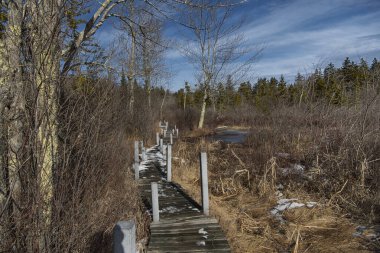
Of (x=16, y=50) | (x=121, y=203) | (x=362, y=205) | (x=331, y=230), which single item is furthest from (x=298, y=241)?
(x=16, y=50)

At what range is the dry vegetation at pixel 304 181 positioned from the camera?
5.18m

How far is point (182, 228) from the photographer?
199 inches

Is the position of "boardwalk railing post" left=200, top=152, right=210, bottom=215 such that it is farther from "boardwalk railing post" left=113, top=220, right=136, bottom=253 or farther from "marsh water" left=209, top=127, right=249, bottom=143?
"marsh water" left=209, top=127, right=249, bottom=143

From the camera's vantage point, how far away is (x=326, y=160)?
7.38 meters

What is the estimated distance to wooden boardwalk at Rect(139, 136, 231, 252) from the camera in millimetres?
4477

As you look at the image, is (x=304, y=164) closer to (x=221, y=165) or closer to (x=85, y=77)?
(x=221, y=165)

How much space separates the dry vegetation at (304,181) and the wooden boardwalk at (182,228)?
427 millimetres

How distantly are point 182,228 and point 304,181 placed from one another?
12.9 feet

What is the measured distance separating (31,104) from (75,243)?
151 cm

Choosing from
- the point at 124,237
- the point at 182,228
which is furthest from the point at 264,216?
the point at 124,237

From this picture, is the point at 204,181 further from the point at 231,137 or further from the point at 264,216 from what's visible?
the point at 231,137

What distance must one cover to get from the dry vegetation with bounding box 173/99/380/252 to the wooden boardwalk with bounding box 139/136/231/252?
0.43 meters

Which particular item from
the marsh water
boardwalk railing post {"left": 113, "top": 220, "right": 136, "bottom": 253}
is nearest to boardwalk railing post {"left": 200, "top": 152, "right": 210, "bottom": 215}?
boardwalk railing post {"left": 113, "top": 220, "right": 136, "bottom": 253}

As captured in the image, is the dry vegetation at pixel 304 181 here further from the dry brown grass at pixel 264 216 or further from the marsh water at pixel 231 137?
the marsh water at pixel 231 137
